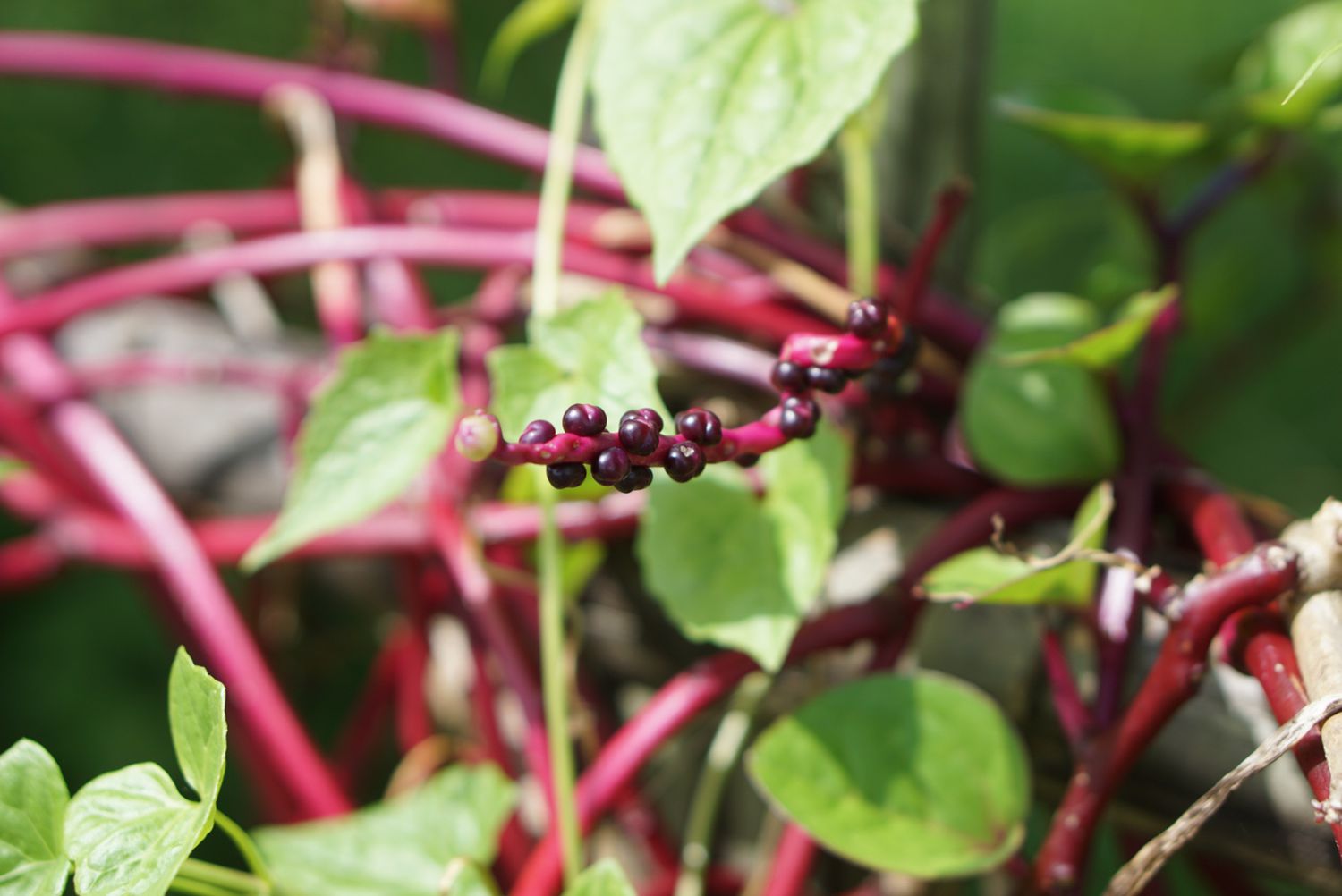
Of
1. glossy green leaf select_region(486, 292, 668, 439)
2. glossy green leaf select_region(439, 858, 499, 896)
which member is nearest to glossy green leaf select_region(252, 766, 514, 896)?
glossy green leaf select_region(439, 858, 499, 896)

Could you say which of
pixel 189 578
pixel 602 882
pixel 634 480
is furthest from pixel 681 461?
pixel 189 578

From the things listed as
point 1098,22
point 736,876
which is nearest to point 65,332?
point 736,876

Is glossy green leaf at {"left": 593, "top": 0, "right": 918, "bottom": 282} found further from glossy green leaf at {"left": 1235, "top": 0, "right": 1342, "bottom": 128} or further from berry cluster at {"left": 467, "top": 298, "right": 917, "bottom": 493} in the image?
glossy green leaf at {"left": 1235, "top": 0, "right": 1342, "bottom": 128}

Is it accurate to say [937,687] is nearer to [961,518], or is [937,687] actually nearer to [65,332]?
[961,518]

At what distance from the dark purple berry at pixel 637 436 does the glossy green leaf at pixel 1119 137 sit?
245 mm

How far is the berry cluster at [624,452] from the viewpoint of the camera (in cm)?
21

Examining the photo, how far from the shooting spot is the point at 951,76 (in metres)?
0.53

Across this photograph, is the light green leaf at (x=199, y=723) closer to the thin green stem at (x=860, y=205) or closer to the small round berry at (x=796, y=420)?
the small round berry at (x=796, y=420)

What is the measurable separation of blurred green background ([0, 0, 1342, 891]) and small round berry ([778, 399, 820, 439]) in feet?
0.77

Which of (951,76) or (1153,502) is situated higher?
(951,76)

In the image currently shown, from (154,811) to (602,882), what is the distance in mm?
100

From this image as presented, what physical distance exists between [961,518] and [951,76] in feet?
0.83

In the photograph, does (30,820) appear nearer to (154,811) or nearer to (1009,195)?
(154,811)

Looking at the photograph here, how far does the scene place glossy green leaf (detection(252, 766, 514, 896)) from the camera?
33 centimetres
